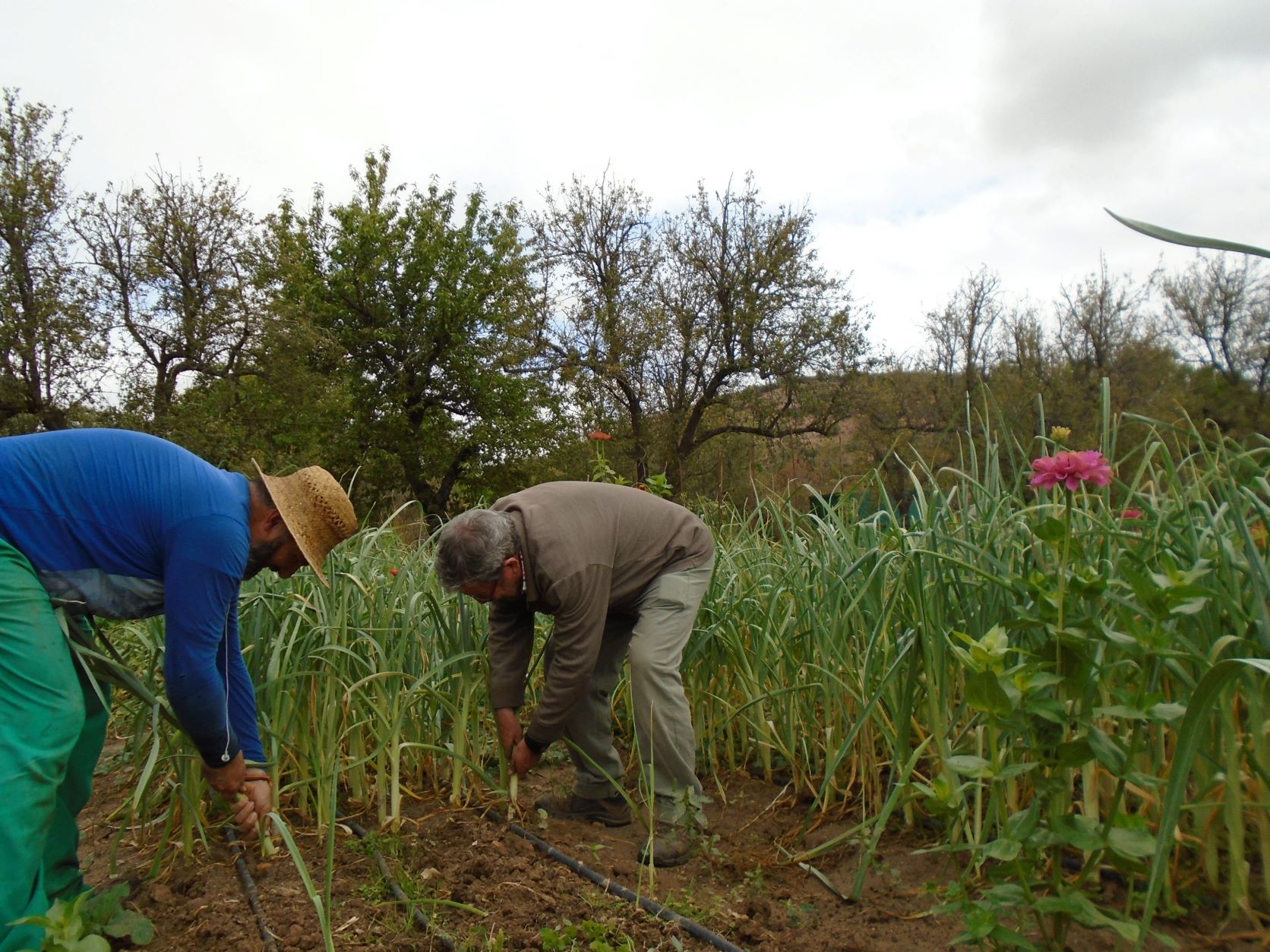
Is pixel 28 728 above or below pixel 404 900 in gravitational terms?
above

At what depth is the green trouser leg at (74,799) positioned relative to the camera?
2.34 metres

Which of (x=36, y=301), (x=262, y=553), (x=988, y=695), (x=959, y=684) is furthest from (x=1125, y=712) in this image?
(x=36, y=301)

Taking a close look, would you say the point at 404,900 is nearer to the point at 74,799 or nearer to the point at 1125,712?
the point at 74,799

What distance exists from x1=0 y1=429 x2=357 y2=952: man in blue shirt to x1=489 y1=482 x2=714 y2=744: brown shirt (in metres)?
0.69

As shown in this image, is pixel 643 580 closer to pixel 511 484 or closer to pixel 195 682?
pixel 195 682

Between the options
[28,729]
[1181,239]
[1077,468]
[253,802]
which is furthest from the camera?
[253,802]

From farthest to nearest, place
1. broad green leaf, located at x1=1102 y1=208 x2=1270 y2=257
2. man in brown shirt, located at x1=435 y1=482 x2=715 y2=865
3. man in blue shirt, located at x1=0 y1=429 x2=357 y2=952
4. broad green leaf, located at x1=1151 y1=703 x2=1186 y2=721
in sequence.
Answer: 1. man in brown shirt, located at x1=435 y1=482 x2=715 y2=865
2. man in blue shirt, located at x1=0 y1=429 x2=357 y2=952
3. broad green leaf, located at x1=1151 y1=703 x2=1186 y2=721
4. broad green leaf, located at x1=1102 y1=208 x2=1270 y2=257

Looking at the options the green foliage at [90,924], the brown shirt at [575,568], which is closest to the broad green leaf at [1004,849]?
the brown shirt at [575,568]

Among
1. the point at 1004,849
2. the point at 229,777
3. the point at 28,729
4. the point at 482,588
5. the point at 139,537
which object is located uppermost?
the point at 139,537

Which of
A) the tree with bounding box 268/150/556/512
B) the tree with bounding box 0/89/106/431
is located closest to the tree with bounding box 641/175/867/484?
the tree with bounding box 268/150/556/512

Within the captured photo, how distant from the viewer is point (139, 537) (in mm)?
2219

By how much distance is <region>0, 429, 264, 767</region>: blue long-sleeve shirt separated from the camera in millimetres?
2145

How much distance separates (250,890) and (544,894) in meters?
0.86

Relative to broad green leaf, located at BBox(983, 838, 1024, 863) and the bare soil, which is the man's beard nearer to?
Answer: the bare soil
